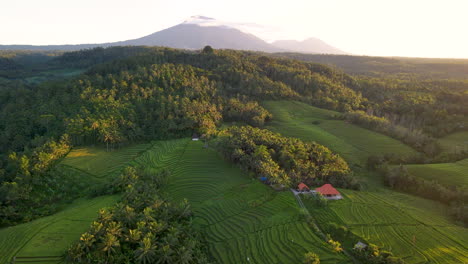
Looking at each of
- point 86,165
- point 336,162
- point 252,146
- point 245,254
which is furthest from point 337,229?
point 86,165

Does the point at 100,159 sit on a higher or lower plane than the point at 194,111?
lower

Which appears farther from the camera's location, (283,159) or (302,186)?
(283,159)

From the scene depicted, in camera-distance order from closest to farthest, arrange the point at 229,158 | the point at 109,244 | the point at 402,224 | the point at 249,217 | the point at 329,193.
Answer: the point at 109,244
the point at 402,224
the point at 249,217
the point at 329,193
the point at 229,158

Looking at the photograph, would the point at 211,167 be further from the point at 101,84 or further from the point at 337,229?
the point at 101,84

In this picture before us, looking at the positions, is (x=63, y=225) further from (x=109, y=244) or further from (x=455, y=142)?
(x=455, y=142)

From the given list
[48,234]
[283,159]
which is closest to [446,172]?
[283,159]

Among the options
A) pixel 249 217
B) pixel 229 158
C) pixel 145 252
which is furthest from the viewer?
pixel 229 158
